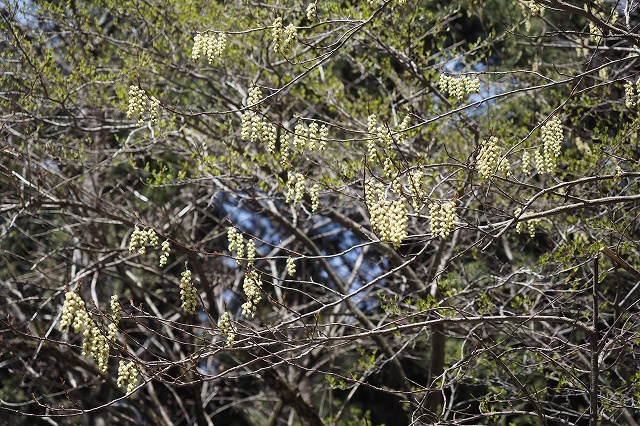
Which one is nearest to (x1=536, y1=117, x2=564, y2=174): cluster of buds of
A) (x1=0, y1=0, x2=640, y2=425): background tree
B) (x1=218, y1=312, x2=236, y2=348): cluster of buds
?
(x1=0, y1=0, x2=640, y2=425): background tree

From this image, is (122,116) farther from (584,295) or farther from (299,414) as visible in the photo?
(584,295)

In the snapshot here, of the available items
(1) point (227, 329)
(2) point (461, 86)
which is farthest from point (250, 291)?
(2) point (461, 86)

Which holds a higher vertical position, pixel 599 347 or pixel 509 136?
pixel 509 136

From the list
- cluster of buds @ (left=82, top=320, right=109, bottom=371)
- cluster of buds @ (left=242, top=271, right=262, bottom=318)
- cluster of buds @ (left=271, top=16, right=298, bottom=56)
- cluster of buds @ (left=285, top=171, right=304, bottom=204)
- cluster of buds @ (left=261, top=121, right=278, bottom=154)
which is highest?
cluster of buds @ (left=271, top=16, right=298, bottom=56)

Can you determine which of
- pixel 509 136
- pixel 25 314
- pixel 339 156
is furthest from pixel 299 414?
pixel 25 314

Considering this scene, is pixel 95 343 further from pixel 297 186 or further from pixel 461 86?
pixel 461 86

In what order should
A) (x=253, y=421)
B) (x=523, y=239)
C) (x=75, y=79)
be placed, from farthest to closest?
(x=253, y=421)
(x=523, y=239)
(x=75, y=79)

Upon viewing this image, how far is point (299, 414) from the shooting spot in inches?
279

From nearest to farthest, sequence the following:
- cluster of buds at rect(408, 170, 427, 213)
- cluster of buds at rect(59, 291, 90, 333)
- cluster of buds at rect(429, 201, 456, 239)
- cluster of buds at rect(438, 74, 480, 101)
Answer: cluster of buds at rect(59, 291, 90, 333) → cluster of buds at rect(429, 201, 456, 239) → cluster of buds at rect(408, 170, 427, 213) → cluster of buds at rect(438, 74, 480, 101)

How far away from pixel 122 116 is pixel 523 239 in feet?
16.3

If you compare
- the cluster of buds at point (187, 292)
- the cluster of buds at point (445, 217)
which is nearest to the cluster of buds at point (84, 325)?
the cluster of buds at point (187, 292)

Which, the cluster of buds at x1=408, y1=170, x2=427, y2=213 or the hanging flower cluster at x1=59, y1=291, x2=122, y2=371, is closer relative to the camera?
the hanging flower cluster at x1=59, y1=291, x2=122, y2=371

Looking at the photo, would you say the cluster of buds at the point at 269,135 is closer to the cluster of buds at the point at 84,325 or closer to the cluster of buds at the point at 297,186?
the cluster of buds at the point at 297,186

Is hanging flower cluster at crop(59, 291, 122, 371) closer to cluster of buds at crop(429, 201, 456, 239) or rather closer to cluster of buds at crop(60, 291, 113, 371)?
cluster of buds at crop(60, 291, 113, 371)
